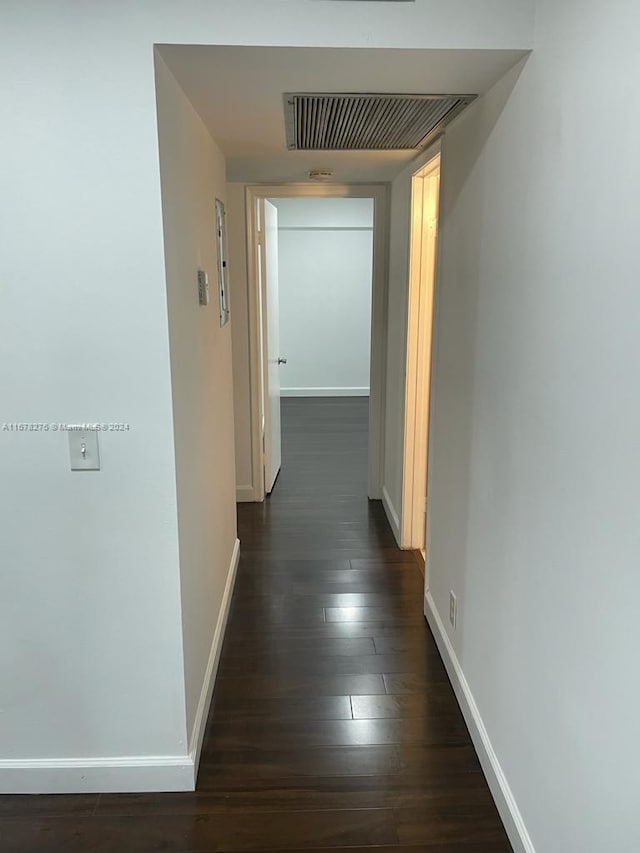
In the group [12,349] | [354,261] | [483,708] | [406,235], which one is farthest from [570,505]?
[354,261]

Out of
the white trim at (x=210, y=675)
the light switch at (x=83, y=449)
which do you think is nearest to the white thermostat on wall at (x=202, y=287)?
the light switch at (x=83, y=449)

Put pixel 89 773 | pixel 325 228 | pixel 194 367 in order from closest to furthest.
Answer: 1. pixel 89 773
2. pixel 194 367
3. pixel 325 228

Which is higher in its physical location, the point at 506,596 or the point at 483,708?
the point at 506,596

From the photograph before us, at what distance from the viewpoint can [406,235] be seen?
3.63 meters

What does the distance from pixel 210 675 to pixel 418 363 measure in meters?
1.95

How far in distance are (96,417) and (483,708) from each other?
5.08 feet

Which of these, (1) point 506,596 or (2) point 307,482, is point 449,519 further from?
(2) point 307,482

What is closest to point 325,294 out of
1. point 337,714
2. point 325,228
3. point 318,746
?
point 325,228

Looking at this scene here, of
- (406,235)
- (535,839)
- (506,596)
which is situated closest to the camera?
(535,839)

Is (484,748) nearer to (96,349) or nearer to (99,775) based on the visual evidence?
(99,775)

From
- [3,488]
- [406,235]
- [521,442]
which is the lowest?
[3,488]

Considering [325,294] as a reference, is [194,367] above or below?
below

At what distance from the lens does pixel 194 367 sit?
219cm

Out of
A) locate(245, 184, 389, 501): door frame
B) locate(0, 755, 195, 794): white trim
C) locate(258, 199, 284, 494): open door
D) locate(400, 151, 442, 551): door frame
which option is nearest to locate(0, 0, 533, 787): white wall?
locate(0, 755, 195, 794): white trim
